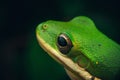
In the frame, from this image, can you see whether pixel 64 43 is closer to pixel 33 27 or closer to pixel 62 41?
pixel 62 41

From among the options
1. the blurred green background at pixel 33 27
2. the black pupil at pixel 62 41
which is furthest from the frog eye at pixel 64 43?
the blurred green background at pixel 33 27

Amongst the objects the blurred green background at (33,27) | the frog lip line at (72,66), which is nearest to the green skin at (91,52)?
the frog lip line at (72,66)

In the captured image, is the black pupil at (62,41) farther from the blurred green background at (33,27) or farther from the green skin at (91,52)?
the blurred green background at (33,27)

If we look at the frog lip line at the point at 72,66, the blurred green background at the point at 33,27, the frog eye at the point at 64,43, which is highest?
the frog eye at the point at 64,43

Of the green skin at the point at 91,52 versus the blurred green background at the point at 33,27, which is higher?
the green skin at the point at 91,52

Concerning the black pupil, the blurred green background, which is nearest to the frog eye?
the black pupil

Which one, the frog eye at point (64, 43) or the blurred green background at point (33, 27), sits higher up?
the frog eye at point (64, 43)

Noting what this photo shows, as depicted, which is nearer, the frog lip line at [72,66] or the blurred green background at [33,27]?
the frog lip line at [72,66]

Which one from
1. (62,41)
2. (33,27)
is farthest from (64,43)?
(33,27)
